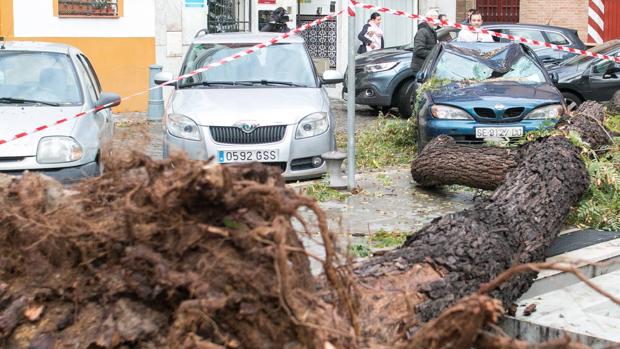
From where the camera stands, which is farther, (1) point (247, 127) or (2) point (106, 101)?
(1) point (247, 127)

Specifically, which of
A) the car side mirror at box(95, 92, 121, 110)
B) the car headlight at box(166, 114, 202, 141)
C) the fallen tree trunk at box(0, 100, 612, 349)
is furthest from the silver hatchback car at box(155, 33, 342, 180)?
the fallen tree trunk at box(0, 100, 612, 349)

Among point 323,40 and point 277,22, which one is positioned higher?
point 277,22

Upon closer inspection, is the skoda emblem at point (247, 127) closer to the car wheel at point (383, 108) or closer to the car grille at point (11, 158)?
the car grille at point (11, 158)

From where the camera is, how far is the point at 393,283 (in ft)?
17.0

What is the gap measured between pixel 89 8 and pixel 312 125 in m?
9.11

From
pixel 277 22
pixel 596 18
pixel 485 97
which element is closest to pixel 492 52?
pixel 485 97

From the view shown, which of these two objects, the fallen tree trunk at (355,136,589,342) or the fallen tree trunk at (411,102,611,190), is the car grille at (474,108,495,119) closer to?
the fallen tree trunk at (411,102,611,190)

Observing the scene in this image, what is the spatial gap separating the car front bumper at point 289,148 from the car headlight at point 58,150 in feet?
4.51

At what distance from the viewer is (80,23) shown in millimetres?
18234

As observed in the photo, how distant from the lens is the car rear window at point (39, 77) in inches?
384

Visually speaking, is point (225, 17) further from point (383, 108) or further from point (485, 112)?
point (485, 112)

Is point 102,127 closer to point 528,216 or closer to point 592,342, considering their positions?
point 528,216

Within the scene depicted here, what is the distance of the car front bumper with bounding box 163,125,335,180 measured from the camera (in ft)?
33.6

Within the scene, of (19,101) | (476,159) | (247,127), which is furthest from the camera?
(247,127)
